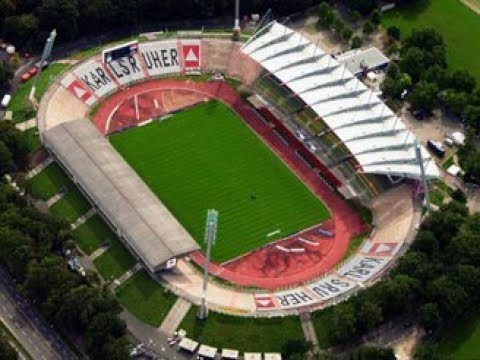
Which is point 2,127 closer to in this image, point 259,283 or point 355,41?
point 259,283

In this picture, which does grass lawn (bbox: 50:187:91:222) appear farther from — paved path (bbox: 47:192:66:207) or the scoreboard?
the scoreboard

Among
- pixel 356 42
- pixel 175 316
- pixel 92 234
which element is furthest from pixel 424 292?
pixel 356 42

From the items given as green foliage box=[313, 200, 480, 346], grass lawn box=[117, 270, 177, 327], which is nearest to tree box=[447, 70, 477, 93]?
green foliage box=[313, 200, 480, 346]

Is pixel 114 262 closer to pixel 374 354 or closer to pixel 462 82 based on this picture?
pixel 374 354

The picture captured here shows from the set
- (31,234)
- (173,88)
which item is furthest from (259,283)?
(173,88)

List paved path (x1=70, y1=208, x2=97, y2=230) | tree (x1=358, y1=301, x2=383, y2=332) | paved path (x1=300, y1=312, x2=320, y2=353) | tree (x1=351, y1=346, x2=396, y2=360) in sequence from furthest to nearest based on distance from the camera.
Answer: paved path (x1=70, y1=208, x2=97, y2=230) → paved path (x1=300, y1=312, x2=320, y2=353) → tree (x1=358, y1=301, x2=383, y2=332) → tree (x1=351, y1=346, x2=396, y2=360)

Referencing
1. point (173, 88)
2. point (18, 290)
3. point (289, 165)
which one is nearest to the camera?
point (18, 290)
